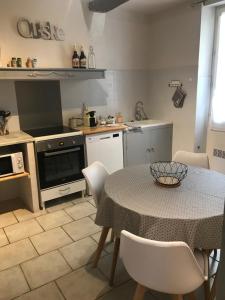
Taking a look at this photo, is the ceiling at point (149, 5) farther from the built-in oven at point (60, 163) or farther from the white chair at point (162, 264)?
the white chair at point (162, 264)

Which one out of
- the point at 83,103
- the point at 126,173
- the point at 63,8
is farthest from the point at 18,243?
the point at 63,8

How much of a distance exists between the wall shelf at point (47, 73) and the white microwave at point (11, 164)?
834 mm

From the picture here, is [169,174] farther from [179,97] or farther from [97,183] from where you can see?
[179,97]

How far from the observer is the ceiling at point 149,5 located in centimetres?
350

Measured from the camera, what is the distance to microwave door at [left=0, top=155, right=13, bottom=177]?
2736 millimetres

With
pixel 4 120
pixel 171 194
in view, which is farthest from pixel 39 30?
pixel 171 194

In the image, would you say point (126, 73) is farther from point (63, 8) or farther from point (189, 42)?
point (63, 8)

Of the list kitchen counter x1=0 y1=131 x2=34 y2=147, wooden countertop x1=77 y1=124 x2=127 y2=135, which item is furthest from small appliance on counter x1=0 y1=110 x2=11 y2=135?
wooden countertop x1=77 y1=124 x2=127 y2=135

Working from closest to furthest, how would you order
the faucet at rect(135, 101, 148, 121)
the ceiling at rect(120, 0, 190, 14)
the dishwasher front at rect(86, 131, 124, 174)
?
the dishwasher front at rect(86, 131, 124, 174), the ceiling at rect(120, 0, 190, 14), the faucet at rect(135, 101, 148, 121)

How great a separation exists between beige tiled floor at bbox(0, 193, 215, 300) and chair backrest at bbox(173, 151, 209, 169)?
3.57ft

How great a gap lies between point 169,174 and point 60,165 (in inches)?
60.7

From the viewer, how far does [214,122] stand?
3.65m

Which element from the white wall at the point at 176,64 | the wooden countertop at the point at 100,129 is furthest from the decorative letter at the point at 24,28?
the white wall at the point at 176,64

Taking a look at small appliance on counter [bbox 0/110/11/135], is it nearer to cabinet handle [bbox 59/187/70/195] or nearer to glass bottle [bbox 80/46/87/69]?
cabinet handle [bbox 59/187/70/195]
